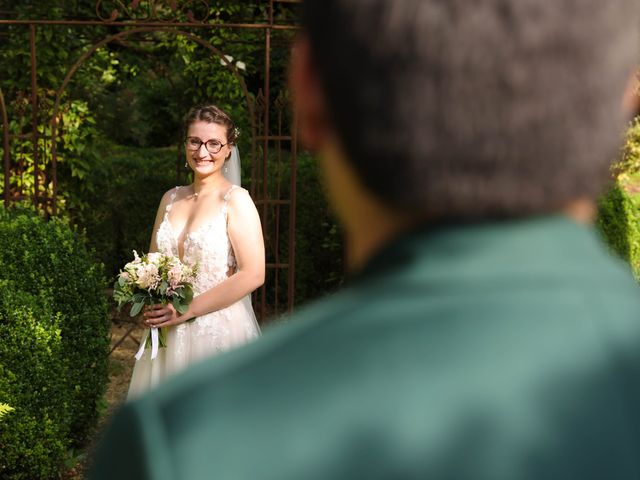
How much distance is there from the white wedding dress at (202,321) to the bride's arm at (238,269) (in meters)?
0.07

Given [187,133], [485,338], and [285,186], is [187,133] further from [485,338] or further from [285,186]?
[285,186]

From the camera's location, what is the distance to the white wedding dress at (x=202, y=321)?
4.83m

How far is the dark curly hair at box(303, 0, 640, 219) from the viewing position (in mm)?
721

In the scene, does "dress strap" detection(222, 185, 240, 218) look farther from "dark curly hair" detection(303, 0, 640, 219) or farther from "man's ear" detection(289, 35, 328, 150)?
"dark curly hair" detection(303, 0, 640, 219)

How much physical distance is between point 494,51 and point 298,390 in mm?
283

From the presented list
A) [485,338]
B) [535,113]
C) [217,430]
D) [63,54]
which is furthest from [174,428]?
[63,54]

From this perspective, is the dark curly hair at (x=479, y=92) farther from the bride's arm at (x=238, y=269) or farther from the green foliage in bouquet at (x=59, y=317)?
the green foliage in bouquet at (x=59, y=317)

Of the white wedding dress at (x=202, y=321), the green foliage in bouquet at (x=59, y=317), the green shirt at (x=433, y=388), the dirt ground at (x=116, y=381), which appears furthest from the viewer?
the dirt ground at (x=116, y=381)

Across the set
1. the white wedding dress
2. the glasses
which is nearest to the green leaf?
the white wedding dress

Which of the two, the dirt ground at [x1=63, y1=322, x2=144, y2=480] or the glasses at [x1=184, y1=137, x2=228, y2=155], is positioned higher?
the glasses at [x1=184, y1=137, x2=228, y2=155]

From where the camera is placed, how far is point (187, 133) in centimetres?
499

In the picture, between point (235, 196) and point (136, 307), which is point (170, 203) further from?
point (136, 307)

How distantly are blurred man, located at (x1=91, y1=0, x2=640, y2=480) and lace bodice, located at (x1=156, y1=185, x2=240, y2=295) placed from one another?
4.08 meters

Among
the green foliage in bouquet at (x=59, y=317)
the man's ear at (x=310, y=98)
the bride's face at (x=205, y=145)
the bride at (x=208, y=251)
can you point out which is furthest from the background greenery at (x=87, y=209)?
the man's ear at (x=310, y=98)
